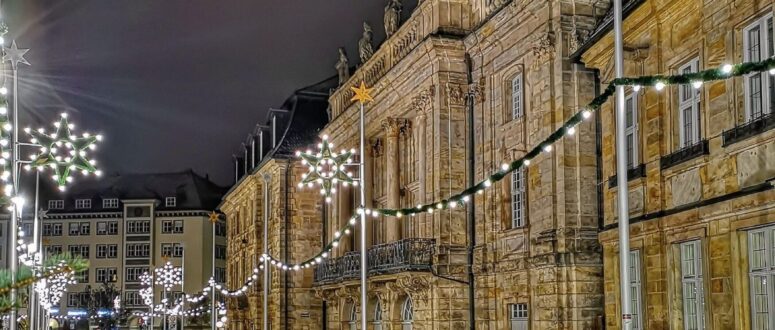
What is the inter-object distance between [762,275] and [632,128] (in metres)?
5.60

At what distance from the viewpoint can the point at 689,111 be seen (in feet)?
59.1

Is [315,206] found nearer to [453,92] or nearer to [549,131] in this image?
[453,92]

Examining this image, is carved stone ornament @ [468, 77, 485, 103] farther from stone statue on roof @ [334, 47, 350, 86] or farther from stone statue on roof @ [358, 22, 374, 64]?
stone statue on roof @ [334, 47, 350, 86]

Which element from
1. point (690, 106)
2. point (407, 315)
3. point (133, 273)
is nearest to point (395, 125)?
point (407, 315)

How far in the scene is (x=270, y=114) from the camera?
5925 centimetres

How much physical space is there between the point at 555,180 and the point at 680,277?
7.06 m

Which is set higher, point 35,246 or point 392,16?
point 392,16

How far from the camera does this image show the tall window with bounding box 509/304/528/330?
2666 centimetres

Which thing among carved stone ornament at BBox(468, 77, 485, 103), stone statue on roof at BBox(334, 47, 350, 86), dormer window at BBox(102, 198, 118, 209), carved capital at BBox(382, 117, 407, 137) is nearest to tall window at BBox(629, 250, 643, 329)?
carved stone ornament at BBox(468, 77, 485, 103)

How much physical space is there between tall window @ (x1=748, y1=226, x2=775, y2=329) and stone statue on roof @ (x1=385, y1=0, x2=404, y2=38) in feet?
73.7

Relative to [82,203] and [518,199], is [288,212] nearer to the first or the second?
[518,199]

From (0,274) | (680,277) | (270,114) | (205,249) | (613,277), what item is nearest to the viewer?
(0,274)

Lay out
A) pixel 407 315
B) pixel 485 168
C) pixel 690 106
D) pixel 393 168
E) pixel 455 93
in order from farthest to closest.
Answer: pixel 393 168 < pixel 407 315 < pixel 455 93 < pixel 485 168 < pixel 690 106

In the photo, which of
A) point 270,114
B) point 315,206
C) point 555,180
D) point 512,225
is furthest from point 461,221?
point 270,114
